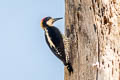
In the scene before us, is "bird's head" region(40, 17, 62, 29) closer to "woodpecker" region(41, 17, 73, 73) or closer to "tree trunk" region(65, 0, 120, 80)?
"woodpecker" region(41, 17, 73, 73)

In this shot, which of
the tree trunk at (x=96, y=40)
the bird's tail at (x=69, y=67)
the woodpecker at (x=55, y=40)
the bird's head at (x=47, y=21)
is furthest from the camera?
the bird's head at (x=47, y=21)

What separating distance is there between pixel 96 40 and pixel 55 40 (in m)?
0.94

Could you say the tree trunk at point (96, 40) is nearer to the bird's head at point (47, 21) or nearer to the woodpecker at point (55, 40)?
the woodpecker at point (55, 40)

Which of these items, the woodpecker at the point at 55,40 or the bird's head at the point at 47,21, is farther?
the bird's head at the point at 47,21

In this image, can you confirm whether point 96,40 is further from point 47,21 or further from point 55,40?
point 47,21

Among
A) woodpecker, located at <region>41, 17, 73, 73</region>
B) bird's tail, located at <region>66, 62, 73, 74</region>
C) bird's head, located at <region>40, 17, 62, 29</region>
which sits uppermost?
bird's head, located at <region>40, 17, 62, 29</region>

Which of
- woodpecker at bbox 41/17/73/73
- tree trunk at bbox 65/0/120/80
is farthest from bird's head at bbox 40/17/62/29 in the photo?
tree trunk at bbox 65/0/120/80

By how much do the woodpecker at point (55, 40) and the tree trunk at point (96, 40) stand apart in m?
0.25

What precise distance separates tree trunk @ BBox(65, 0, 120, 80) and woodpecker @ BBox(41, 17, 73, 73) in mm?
248

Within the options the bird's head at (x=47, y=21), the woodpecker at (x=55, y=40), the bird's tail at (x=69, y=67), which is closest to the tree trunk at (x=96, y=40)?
the bird's tail at (x=69, y=67)

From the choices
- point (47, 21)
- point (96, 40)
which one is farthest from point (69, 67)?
point (47, 21)

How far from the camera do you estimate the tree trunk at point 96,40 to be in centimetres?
330

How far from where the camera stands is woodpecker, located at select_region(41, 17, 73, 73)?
12.9 ft

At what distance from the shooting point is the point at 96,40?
11.1 ft
